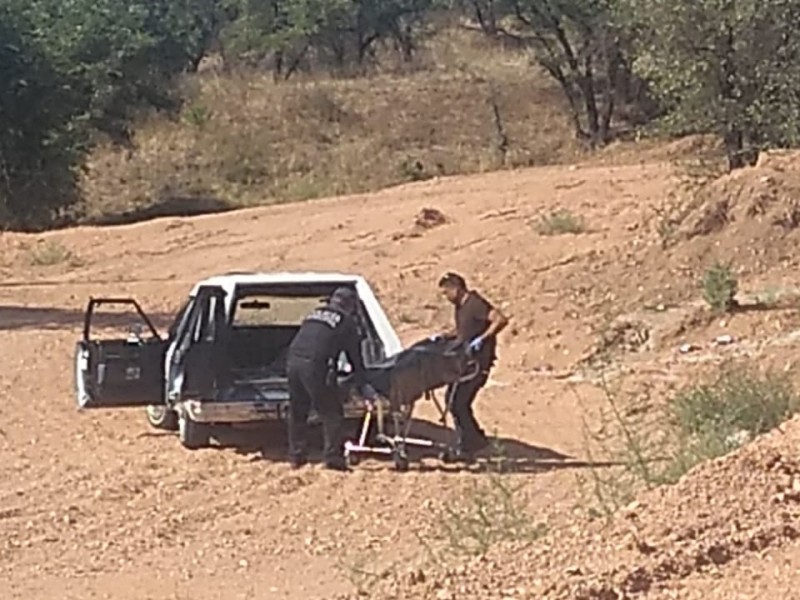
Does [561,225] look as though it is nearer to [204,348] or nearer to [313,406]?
[204,348]

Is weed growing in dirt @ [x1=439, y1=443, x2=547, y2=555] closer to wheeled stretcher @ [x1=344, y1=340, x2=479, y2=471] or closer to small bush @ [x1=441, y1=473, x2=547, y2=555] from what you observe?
small bush @ [x1=441, y1=473, x2=547, y2=555]

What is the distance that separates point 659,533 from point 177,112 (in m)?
38.8

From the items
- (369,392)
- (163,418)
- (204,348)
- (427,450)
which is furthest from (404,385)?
(163,418)

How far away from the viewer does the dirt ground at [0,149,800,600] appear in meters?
7.21

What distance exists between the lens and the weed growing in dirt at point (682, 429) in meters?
10.3

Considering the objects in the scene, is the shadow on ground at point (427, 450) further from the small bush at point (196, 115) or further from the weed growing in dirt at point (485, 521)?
the small bush at point (196, 115)

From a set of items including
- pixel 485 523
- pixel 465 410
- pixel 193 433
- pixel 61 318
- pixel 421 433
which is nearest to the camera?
pixel 485 523

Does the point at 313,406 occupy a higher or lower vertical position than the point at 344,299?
lower

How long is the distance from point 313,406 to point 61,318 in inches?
393

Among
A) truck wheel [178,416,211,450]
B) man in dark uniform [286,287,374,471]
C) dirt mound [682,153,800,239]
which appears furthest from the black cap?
dirt mound [682,153,800,239]

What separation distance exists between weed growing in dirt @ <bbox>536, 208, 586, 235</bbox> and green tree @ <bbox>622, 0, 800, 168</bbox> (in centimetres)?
182

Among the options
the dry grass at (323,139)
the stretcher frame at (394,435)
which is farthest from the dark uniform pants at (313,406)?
the dry grass at (323,139)

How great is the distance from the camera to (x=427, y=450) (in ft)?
43.4

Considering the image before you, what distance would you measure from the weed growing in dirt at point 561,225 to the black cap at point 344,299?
11304mm
